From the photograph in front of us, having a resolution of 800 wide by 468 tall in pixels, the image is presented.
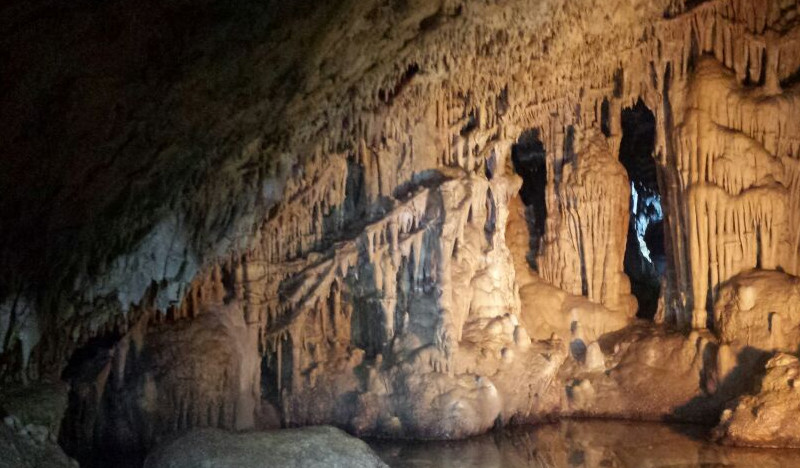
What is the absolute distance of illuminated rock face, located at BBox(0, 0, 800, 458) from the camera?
345 inches

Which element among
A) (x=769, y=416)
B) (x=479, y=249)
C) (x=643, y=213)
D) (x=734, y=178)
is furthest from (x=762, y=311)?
(x=643, y=213)

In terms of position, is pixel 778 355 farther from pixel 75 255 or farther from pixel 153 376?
pixel 75 255

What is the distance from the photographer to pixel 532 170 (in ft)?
46.4

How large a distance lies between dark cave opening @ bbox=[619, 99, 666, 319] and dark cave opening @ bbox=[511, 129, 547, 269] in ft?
5.21

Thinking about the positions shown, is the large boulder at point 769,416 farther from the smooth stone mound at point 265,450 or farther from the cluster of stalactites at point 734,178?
the smooth stone mound at point 265,450

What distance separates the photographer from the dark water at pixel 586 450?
8.34m

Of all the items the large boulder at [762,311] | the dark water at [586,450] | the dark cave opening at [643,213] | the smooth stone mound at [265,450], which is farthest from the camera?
the dark cave opening at [643,213]

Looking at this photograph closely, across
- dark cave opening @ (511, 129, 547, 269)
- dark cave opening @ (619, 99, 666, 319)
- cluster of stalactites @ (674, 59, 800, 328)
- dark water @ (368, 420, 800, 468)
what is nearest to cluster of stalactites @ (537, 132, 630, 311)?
dark cave opening @ (511, 129, 547, 269)

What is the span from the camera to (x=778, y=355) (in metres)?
9.40

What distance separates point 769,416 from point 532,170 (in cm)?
626

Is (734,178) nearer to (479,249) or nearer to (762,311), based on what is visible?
(762,311)

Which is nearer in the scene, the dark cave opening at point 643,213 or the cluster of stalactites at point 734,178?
the cluster of stalactites at point 734,178

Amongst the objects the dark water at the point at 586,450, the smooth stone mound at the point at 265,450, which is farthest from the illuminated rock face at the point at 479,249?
the smooth stone mound at the point at 265,450

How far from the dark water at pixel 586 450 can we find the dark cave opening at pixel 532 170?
12.7 ft
